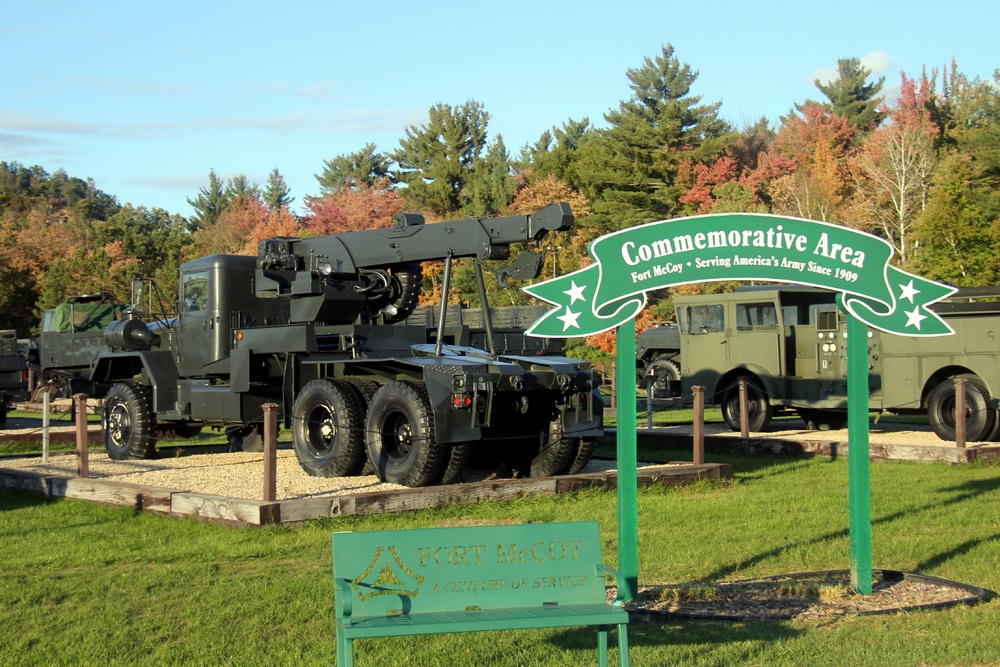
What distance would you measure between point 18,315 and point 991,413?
42752 millimetres

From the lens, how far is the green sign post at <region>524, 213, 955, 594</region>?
752 centimetres

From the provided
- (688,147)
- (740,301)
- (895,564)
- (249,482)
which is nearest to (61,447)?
(249,482)

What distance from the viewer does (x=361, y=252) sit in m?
13.5

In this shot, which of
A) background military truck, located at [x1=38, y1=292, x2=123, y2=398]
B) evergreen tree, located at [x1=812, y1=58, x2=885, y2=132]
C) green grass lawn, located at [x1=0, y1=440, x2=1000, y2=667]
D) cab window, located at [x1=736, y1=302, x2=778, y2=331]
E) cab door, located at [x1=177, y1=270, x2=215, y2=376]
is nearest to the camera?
green grass lawn, located at [x1=0, y1=440, x2=1000, y2=667]

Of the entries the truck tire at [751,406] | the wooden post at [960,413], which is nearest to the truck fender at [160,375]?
the truck tire at [751,406]

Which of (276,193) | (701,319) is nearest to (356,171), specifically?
(276,193)

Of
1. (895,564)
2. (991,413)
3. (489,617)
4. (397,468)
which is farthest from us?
(991,413)

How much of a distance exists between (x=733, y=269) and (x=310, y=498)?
4.51m

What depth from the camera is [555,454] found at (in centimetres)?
1259

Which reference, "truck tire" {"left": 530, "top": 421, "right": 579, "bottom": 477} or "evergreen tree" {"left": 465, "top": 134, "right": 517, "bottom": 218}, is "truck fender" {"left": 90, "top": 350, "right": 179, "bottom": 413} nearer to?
"truck tire" {"left": 530, "top": 421, "right": 579, "bottom": 477}

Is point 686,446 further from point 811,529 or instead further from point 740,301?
point 811,529

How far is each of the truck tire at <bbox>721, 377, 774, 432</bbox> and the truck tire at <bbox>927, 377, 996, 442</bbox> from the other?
9.58ft

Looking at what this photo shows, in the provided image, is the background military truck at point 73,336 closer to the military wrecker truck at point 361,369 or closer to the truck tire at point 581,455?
the military wrecker truck at point 361,369

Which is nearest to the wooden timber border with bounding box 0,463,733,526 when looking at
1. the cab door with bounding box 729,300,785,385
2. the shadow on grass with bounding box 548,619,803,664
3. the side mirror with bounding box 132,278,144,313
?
the side mirror with bounding box 132,278,144,313
